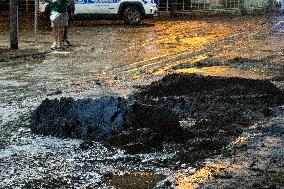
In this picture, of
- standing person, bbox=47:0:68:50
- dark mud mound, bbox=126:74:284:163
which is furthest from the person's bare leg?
dark mud mound, bbox=126:74:284:163

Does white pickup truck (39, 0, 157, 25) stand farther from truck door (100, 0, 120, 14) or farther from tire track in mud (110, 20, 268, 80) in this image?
tire track in mud (110, 20, 268, 80)

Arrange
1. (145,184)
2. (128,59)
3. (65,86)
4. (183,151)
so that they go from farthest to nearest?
1. (128,59)
2. (65,86)
3. (183,151)
4. (145,184)

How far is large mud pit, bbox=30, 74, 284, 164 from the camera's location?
567cm

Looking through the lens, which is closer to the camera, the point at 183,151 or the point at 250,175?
the point at 250,175

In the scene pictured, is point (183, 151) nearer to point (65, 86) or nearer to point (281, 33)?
point (65, 86)

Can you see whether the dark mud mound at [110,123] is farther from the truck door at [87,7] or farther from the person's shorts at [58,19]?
the truck door at [87,7]

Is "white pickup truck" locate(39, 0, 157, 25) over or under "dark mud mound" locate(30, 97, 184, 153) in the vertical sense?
over

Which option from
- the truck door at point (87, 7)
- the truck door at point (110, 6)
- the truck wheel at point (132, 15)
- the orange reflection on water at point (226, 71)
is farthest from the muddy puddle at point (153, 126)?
the truck wheel at point (132, 15)

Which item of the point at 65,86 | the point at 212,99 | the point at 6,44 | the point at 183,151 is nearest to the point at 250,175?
the point at 183,151

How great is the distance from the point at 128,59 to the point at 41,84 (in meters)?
3.48

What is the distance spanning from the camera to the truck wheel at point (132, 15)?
2159 centimetres

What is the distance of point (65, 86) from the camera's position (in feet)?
29.8

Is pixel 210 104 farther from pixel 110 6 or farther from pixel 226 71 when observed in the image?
pixel 110 6

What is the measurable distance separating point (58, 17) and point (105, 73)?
442 centimetres
